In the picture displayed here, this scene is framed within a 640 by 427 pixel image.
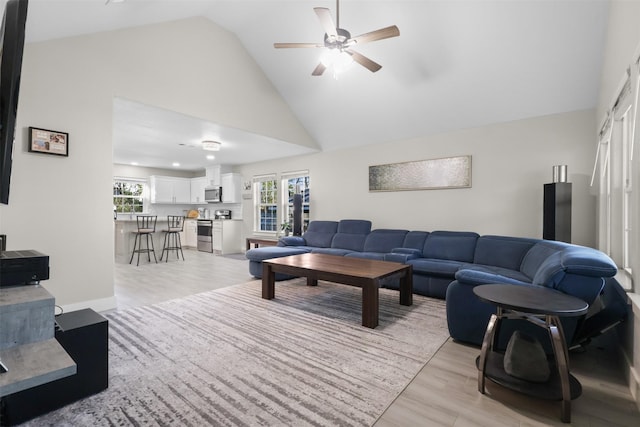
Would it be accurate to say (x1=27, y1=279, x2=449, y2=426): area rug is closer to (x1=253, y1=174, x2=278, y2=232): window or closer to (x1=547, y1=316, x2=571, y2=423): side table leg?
(x1=547, y1=316, x2=571, y2=423): side table leg

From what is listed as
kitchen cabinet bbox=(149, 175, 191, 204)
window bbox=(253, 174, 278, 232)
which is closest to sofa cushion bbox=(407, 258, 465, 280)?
window bbox=(253, 174, 278, 232)

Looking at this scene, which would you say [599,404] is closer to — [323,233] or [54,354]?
[54,354]

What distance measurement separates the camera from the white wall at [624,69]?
1834mm

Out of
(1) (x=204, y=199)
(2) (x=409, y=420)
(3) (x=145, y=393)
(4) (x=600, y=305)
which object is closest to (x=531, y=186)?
(4) (x=600, y=305)

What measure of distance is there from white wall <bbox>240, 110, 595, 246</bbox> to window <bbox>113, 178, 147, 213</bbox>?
6465mm

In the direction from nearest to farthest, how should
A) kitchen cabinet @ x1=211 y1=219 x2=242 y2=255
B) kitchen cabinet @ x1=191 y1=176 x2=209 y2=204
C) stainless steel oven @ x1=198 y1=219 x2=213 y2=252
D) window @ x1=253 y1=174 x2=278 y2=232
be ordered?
1. window @ x1=253 y1=174 x2=278 y2=232
2. kitchen cabinet @ x1=211 y1=219 x2=242 y2=255
3. stainless steel oven @ x1=198 y1=219 x2=213 y2=252
4. kitchen cabinet @ x1=191 y1=176 x2=209 y2=204

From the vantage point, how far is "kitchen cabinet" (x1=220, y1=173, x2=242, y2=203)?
26.9ft

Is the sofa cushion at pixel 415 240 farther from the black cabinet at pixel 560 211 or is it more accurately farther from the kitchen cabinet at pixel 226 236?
the kitchen cabinet at pixel 226 236

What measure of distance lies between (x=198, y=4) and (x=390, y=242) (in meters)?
4.27

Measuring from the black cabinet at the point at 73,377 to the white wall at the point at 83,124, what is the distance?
1.57m

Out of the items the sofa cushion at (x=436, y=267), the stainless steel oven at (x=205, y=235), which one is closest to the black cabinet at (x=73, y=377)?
the sofa cushion at (x=436, y=267)

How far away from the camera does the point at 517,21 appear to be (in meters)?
3.28

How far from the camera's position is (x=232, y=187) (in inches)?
323

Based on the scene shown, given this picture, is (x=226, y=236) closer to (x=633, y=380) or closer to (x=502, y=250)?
(x=502, y=250)
